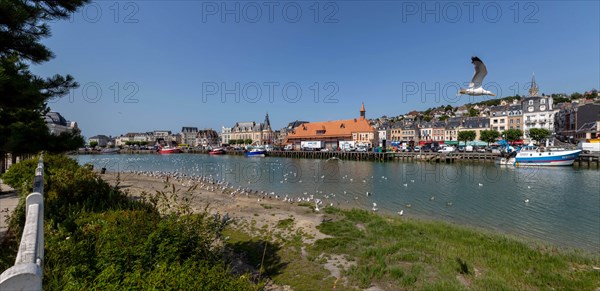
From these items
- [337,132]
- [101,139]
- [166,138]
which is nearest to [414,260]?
[337,132]

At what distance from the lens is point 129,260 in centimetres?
428

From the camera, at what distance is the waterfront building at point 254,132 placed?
141 meters

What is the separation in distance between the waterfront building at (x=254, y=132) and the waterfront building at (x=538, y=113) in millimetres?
99834

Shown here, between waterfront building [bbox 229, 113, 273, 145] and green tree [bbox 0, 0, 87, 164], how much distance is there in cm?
13023

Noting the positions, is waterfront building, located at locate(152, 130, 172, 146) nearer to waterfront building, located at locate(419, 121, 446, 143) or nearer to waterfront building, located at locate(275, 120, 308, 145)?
waterfront building, located at locate(275, 120, 308, 145)

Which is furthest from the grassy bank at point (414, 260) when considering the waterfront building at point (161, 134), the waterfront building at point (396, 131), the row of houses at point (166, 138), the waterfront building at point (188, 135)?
the waterfront building at point (161, 134)

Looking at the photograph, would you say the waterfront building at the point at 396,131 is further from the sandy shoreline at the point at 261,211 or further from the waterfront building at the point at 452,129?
the sandy shoreline at the point at 261,211

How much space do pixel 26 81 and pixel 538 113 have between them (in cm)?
10589

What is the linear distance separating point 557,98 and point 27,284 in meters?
209

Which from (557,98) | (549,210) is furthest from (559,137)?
(557,98)

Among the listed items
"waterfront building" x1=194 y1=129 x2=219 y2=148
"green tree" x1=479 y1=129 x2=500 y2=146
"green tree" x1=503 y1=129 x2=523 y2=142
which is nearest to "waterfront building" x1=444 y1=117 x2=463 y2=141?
"green tree" x1=479 y1=129 x2=500 y2=146

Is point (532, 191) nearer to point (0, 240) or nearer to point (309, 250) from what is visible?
point (309, 250)

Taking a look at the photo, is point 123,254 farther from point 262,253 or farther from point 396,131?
point 396,131

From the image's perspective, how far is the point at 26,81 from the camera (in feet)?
19.3
